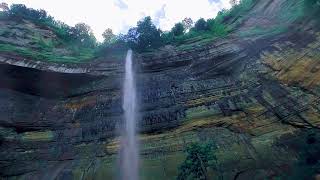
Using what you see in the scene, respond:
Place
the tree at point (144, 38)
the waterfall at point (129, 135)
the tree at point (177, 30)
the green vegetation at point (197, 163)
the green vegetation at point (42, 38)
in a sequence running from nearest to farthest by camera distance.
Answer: the green vegetation at point (197, 163)
the waterfall at point (129, 135)
the green vegetation at point (42, 38)
the tree at point (144, 38)
the tree at point (177, 30)

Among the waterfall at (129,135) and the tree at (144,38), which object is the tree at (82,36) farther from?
the waterfall at (129,135)

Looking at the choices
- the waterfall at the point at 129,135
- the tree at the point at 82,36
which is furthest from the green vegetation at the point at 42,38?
the waterfall at the point at 129,135

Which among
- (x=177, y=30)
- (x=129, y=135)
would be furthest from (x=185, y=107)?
(x=177, y=30)

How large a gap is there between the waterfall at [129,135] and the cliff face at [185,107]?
0.40 meters

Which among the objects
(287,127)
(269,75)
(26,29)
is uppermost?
(26,29)

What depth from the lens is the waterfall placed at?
18875 millimetres

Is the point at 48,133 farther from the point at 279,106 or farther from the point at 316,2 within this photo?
the point at 316,2

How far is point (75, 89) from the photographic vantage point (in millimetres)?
A: 24438

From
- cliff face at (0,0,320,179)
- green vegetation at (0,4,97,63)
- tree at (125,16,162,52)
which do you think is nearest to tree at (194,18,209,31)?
tree at (125,16,162,52)

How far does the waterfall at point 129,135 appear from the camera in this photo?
1888 centimetres

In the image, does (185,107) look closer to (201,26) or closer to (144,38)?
(144,38)

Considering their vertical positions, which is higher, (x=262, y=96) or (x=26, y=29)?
(x=26, y=29)

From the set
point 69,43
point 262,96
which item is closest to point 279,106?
point 262,96

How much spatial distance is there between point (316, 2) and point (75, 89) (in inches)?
566
